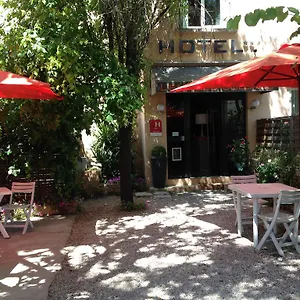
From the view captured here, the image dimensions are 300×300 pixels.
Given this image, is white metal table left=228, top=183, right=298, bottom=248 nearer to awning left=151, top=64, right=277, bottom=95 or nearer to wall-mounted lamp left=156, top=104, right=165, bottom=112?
awning left=151, top=64, right=277, bottom=95

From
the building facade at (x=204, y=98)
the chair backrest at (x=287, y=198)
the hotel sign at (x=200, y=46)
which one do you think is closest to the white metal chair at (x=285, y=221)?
the chair backrest at (x=287, y=198)

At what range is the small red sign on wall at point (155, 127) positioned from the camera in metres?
10.0

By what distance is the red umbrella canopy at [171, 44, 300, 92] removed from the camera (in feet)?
15.1

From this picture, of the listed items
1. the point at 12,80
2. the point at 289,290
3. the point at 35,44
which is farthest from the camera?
the point at 35,44

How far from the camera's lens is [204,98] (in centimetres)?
1055

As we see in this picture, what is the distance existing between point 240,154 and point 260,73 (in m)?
4.00

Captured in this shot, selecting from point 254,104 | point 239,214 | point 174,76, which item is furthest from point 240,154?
point 239,214

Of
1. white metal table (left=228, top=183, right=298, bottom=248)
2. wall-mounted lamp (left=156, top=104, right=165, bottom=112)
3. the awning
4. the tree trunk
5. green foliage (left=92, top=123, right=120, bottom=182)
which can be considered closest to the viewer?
white metal table (left=228, top=183, right=298, bottom=248)

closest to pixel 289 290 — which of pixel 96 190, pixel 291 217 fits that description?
pixel 291 217

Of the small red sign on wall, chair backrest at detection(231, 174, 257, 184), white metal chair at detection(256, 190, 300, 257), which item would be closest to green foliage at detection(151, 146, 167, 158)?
the small red sign on wall

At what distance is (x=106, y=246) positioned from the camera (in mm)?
5496

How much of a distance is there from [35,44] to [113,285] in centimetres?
402

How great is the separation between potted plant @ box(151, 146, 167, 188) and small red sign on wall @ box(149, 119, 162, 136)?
0.39 m

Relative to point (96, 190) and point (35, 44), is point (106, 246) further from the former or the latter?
point (96, 190)
